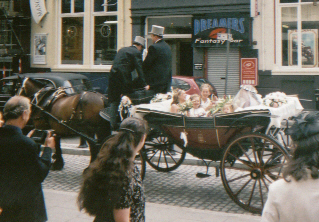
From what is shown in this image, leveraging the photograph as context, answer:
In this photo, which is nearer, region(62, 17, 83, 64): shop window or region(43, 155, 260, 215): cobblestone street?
region(43, 155, 260, 215): cobblestone street

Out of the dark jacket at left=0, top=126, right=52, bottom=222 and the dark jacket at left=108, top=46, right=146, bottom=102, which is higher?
the dark jacket at left=108, top=46, right=146, bottom=102

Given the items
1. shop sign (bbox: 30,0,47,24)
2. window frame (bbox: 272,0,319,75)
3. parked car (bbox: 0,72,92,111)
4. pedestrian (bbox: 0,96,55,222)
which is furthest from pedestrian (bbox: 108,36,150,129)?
shop sign (bbox: 30,0,47,24)

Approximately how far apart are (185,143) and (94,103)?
2159mm

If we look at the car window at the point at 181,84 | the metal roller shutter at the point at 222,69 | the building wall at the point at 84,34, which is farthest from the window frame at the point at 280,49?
the building wall at the point at 84,34

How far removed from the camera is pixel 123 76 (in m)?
6.98

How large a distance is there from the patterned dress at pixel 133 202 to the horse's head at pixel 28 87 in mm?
6143

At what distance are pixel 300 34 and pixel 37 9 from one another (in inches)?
398

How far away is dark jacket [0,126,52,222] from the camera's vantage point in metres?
3.34

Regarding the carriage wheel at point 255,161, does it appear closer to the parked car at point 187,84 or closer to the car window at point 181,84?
the parked car at point 187,84

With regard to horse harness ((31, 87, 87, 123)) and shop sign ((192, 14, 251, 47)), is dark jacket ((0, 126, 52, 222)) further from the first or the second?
shop sign ((192, 14, 251, 47))

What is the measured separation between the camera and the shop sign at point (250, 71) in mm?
14547

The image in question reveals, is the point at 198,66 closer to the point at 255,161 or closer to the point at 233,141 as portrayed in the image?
the point at 233,141

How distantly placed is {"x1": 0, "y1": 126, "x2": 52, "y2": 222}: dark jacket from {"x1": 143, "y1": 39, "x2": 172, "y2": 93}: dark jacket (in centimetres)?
390

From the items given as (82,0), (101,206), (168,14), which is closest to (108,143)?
(101,206)
